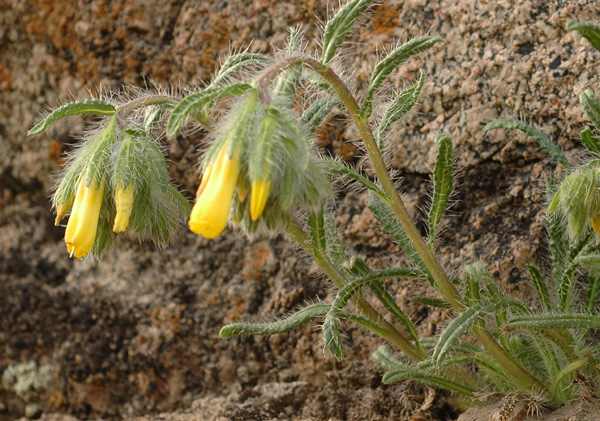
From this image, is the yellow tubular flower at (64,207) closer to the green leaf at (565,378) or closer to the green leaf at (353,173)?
the green leaf at (353,173)

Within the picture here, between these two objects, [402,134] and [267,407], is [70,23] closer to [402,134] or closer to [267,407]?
[402,134]

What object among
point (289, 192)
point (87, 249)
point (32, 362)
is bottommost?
point (32, 362)

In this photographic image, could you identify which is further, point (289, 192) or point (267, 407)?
point (267, 407)

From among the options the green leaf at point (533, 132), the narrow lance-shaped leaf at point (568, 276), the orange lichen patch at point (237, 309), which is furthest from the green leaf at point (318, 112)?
the orange lichen patch at point (237, 309)

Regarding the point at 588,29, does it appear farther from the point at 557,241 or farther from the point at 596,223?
the point at 557,241

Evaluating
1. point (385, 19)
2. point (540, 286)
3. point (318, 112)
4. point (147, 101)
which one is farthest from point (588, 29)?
point (385, 19)

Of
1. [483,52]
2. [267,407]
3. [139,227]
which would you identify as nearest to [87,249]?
[139,227]
